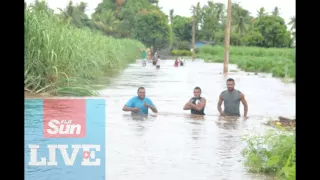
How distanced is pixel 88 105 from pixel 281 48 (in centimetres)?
177

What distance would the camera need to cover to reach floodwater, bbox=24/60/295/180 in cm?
442

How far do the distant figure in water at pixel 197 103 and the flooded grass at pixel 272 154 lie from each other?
672 millimetres

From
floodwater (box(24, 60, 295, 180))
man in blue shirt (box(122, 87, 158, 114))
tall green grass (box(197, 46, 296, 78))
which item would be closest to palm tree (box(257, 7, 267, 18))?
tall green grass (box(197, 46, 296, 78))

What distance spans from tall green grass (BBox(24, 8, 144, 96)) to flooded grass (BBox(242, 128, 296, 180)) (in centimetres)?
156

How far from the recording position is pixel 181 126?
5223 mm

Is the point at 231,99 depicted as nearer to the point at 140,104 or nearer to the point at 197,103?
the point at 197,103

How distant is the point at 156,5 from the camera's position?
501 centimetres

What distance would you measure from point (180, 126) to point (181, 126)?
2cm

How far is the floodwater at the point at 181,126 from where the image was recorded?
4418 mm

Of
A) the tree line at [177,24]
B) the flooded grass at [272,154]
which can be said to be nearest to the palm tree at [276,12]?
the tree line at [177,24]
